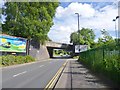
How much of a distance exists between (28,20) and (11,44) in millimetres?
13020

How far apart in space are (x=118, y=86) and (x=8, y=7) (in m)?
54.1

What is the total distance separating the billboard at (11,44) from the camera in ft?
152

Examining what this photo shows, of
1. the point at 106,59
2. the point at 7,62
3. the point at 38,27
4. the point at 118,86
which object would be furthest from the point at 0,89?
the point at 38,27

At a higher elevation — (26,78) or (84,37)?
(84,37)

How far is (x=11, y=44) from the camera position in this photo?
1987 inches

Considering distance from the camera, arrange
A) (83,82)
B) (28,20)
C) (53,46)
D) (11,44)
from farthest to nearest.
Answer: (53,46)
(28,20)
(11,44)
(83,82)

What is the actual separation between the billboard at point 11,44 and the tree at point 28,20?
604cm

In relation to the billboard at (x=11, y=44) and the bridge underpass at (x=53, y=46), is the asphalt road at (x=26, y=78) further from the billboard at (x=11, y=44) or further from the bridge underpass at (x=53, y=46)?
the bridge underpass at (x=53, y=46)

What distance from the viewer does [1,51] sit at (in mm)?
46469

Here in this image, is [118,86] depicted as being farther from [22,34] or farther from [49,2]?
[49,2]

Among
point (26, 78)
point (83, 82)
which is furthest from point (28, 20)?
point (83, 82)

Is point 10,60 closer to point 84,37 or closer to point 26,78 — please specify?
point 26,78

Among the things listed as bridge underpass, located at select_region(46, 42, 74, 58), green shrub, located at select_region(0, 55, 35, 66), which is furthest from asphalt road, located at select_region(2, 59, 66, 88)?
bridge underpass, located at select_region(46, 42, 74, 58)

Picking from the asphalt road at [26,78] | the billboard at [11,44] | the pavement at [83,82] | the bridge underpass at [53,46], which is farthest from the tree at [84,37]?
the pavement at [83,82]
